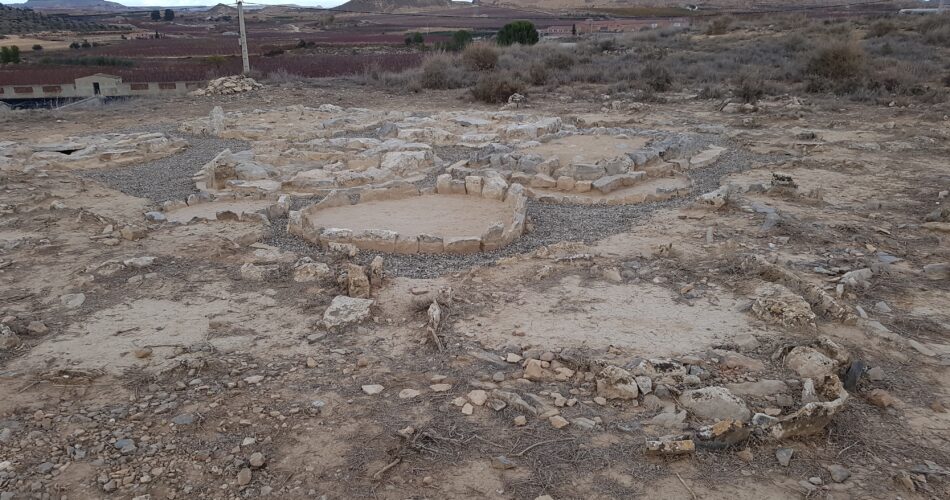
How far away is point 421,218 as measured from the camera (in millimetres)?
8695

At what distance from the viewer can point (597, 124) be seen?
15430 mm

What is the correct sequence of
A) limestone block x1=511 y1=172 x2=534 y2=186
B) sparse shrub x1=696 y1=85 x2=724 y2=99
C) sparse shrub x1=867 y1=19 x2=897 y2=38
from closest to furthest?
limestone block x1=511 y1=172 x2=534 y2=186
sparse shrub x1=696 y1=85 x2=724 y2=99
sparse shrub x1=867 y1=19 x2=897 y2=38

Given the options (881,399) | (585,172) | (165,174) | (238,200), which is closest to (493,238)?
(585,172)

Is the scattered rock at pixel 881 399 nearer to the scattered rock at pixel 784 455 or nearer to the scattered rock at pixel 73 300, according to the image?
the scattered rock at pixel 784 455

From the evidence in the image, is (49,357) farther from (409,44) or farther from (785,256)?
(409,44)

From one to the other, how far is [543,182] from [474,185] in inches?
52.2

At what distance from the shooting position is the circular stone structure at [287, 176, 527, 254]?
24.8 feet

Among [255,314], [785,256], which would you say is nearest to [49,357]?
[255,314]

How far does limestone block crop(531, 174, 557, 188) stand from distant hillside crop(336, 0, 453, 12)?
3722 inches

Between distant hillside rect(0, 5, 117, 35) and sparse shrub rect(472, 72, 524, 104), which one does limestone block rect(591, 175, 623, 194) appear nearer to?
sparse shrub rect(472, 72, 524, 104)

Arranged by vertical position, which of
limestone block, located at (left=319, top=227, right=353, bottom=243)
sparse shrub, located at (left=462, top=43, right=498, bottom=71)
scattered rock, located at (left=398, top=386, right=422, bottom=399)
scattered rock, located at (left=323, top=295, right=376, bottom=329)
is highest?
sparse shrub, located at (left=462, top=43, right=498, bottom=71)

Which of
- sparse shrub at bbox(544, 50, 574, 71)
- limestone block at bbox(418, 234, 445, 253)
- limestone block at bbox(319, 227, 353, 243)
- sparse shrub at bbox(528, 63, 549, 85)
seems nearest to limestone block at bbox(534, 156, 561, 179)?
limestone block at bbox(418, 234, 445, 253)

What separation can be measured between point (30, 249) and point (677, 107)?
16146 mm

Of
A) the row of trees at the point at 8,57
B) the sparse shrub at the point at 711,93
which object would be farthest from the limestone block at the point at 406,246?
the row of trees at the point at 8,57
